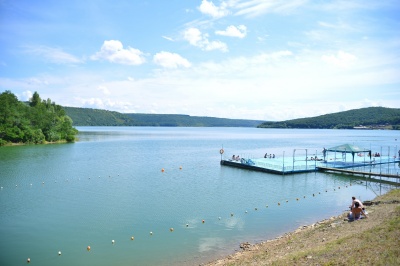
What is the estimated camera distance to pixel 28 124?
80438mm

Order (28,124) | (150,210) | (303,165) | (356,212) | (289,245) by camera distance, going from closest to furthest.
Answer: (289,245)
(356,212)
(150,210)
(303,165)
(28,124)

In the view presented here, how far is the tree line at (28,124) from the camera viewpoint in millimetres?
73688

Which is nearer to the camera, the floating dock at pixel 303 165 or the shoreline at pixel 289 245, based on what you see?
the shoreline at pixel 289 245

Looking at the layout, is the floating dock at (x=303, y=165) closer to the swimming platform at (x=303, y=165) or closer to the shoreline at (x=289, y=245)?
the swimming platform at (x=303, y=165)

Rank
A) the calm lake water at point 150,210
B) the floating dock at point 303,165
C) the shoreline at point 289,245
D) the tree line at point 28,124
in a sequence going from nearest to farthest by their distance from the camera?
the shoreline at point 289,245
the calm lake water at point 150,210
the floating dock at point 303,165
the tree line at point 28,124

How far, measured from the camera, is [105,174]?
39.2m

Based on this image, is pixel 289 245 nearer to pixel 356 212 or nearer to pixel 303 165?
pixel 356 212

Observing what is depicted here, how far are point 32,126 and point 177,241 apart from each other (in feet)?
254

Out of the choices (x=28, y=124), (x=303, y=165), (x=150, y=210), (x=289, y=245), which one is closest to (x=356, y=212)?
(x=289, y=245)

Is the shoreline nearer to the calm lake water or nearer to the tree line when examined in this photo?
the calm lake water

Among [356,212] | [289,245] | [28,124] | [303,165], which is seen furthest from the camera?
[28,124]

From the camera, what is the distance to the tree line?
73688 mm

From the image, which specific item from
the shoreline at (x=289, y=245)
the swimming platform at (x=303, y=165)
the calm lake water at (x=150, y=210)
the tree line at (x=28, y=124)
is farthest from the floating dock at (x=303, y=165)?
the tree line at (x=28, y=124)

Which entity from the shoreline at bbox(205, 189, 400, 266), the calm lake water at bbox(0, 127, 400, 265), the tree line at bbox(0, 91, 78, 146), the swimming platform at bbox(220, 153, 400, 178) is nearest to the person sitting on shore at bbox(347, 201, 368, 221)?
the shoreline at bbox(205, 189, 400, 266)
